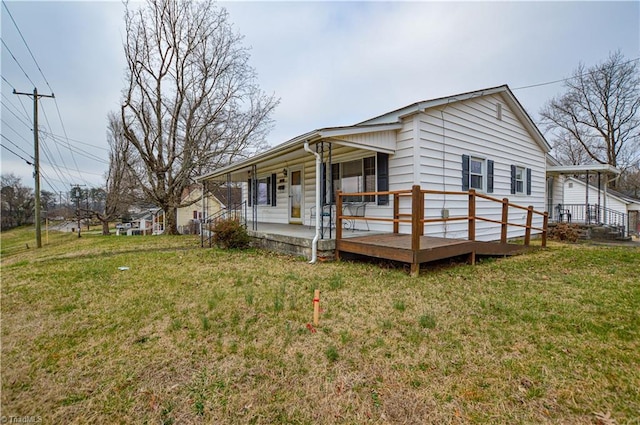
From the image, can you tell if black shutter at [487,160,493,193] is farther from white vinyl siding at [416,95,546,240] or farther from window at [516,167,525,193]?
window at [516,167,525,193]

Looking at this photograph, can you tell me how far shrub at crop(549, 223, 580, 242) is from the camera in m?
10.1

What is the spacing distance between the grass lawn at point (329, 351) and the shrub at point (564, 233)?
6.51 metres

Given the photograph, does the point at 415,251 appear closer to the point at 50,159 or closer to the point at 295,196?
the point at 295,196

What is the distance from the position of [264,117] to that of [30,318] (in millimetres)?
16149

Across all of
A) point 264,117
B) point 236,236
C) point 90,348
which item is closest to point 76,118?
point 264,117

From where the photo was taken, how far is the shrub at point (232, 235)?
8.40 metres

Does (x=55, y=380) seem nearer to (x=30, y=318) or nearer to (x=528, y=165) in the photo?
(x=30, y=318)

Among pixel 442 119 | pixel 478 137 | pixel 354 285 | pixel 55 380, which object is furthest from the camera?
pixel 478 137

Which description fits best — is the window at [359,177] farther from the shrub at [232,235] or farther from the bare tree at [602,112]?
the bare tree at [602,112]

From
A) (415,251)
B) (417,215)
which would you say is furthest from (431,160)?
(415,251)

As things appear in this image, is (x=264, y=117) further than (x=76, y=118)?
No

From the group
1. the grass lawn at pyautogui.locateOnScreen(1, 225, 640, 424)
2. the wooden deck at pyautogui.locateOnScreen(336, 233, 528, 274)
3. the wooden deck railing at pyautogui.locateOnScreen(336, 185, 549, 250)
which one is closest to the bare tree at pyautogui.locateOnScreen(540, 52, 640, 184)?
the wooden deck railing at pyautogui.locateOnScreen(336, 185, 549, 250)

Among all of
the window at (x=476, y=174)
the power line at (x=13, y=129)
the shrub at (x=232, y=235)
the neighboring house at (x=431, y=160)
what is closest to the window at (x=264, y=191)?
the neighboring house at (x=431, y=160)

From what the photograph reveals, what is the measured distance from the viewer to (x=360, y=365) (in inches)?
94.8
